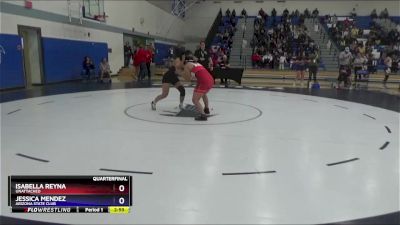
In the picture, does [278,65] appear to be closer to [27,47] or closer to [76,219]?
[27,47]

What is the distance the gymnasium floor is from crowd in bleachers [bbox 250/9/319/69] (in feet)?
45.0

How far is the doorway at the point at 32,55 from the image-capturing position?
13.0 m

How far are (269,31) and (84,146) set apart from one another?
2385 cm

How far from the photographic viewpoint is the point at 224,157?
179 inches

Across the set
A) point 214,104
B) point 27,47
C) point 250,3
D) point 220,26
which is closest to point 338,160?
point 214,104

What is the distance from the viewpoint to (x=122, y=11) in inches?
801

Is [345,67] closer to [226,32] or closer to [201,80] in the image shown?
[201,80]

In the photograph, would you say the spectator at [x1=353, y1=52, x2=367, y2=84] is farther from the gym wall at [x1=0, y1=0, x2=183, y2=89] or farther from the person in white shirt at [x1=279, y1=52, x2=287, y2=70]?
the gym wall at [x1=0, y1=0, x2=183, y2=89]

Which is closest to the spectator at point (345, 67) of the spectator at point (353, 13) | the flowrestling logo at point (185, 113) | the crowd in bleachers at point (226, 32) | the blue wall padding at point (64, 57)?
the flowrestling logo at point (185, 113)

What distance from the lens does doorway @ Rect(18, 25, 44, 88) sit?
13011mm

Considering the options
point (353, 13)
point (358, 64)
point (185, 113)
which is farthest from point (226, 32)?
point (185, 113)
